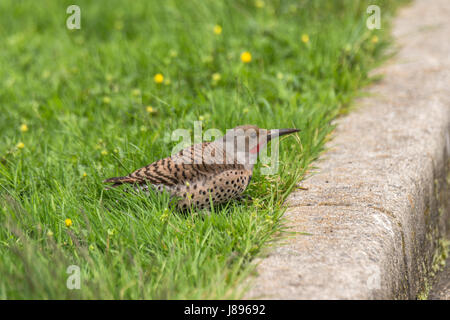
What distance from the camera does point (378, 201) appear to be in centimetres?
360

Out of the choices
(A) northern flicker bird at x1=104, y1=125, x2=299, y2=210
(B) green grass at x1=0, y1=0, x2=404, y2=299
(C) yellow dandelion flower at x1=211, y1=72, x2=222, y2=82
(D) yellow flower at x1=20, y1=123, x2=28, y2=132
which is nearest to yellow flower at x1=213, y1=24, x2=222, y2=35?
(B) green grass at x1=0, y1=0, x2=404, y2=299

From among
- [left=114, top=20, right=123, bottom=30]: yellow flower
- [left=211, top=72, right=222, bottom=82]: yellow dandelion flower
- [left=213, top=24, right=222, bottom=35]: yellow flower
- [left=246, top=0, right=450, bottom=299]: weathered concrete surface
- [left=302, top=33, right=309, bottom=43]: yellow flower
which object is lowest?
[left=246, top=0, right=450, bottom=299]: weathered concrete surface

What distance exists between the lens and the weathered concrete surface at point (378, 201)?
2893 mm

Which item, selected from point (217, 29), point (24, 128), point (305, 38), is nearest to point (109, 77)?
point (24, 128)

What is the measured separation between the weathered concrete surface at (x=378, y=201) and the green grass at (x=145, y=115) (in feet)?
0.55

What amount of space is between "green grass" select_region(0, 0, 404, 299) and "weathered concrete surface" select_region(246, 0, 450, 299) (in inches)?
6.5

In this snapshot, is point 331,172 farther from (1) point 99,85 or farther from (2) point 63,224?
(1) point 99,85

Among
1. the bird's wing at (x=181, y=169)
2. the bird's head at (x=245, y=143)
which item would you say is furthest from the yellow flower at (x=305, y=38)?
the bird's wing at (x=181, y=169)

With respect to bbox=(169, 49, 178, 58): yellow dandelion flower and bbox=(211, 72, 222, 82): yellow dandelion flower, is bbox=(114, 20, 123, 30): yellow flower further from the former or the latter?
bbox=(211, 72, 222, 82): yellow dandelion flower

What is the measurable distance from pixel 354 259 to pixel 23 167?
8.43 feet

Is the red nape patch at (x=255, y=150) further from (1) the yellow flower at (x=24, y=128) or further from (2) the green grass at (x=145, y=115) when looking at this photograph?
(1) the yellow flower at (x=24, y=128)

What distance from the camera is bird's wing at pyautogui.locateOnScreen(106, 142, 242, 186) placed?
353 cm

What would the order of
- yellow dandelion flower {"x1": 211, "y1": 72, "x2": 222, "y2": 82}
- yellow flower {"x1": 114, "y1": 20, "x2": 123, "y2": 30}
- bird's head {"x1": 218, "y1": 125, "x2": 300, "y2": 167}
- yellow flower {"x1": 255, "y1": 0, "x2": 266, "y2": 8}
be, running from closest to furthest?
bird's head {"x1": 218, "y1": 125, "x2": 300, "y2": 167}, yellow dandelion flower {"x1": 211, "y1": 72, "x2": 222, "y2": 82}, yellow flower {"x1": 255, "y1": 0, "x2": 266, "y2": 8}, yellow flower {"x1": 114, "y1": 20, "x2": 123, "y2": 30}
